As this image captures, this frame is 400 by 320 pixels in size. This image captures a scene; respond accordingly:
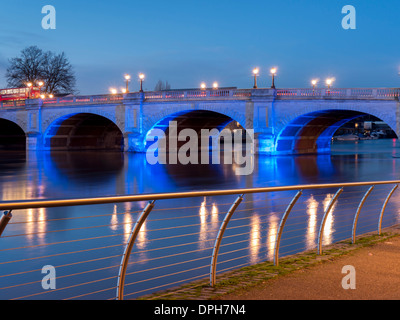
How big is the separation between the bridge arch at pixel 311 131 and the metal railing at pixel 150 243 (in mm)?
30036

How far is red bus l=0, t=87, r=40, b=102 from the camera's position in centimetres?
6589

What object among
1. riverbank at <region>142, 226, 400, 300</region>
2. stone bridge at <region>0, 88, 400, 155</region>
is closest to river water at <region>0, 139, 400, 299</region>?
riverbank at <region>142, 226, 400, 300</region>

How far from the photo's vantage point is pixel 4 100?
2776 inches

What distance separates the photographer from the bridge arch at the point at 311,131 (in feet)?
155

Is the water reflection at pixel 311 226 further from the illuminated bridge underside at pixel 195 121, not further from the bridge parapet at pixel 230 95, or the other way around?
the illuminated bridge underside at pixel 195 121

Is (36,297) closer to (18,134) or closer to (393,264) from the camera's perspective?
(393,264)

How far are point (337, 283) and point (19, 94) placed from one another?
68.4 meters

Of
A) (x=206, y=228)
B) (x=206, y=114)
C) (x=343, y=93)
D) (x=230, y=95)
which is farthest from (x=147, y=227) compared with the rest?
(x=206, y=114)

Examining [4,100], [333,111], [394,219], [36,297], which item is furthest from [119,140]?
[36,297]

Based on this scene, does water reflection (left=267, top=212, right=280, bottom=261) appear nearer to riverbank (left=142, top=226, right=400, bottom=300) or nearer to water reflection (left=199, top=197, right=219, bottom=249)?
water reflection (left=199, top=197, right=219, bottom=249)

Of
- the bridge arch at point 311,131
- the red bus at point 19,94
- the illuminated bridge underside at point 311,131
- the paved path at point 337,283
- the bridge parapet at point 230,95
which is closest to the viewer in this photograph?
the paved path at point 337,283

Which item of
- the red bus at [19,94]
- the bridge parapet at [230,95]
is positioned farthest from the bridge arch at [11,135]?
the bridge parapet at [230,95]

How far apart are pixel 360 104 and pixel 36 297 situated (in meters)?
38.3

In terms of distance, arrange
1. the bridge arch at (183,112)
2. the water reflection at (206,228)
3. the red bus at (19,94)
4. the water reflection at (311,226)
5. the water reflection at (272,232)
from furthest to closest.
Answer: the red bus at (19,94) < the bridge arch at (183,112) < the water reflection at (311,226) < the water reflection at (206,228) < the water reflection at (272,232)
